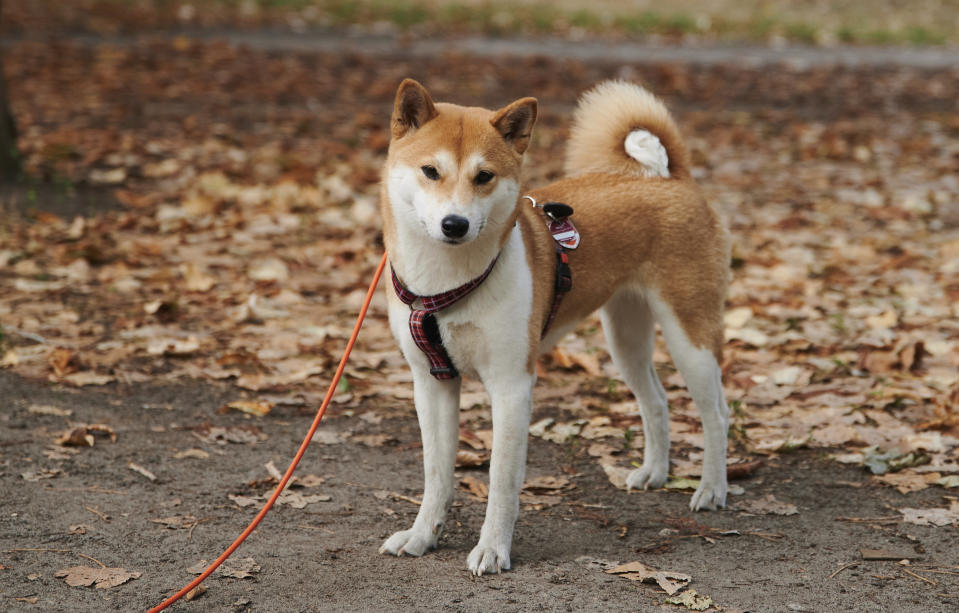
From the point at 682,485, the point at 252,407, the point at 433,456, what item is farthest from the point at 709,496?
the point at 252,407

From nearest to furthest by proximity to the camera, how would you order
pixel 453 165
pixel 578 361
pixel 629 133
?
pixel 453 165 → pixel 629 133 → pixel 578 361

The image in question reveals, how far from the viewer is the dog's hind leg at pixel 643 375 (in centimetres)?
432

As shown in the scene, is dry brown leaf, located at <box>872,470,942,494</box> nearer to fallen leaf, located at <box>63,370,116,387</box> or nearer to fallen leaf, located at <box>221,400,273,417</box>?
fallen leaf, located at <box>221,400,273,417</box>

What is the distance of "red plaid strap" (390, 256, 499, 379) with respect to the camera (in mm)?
3363

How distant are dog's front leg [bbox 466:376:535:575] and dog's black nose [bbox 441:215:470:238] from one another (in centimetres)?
60

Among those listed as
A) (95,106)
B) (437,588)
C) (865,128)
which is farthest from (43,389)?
(865,128)

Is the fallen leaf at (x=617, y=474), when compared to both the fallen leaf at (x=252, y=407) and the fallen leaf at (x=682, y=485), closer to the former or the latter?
the fallen leaf at (x=682, y=485)

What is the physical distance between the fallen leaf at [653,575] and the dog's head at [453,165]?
4.15 ft

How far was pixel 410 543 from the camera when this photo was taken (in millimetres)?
3582

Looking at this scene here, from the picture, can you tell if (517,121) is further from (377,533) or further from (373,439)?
(373,439)

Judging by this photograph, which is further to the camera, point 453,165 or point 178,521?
point 178,521

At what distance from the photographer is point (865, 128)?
11547mm

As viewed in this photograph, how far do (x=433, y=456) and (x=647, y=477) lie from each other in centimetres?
114

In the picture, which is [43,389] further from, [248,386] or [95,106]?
[95,106]
